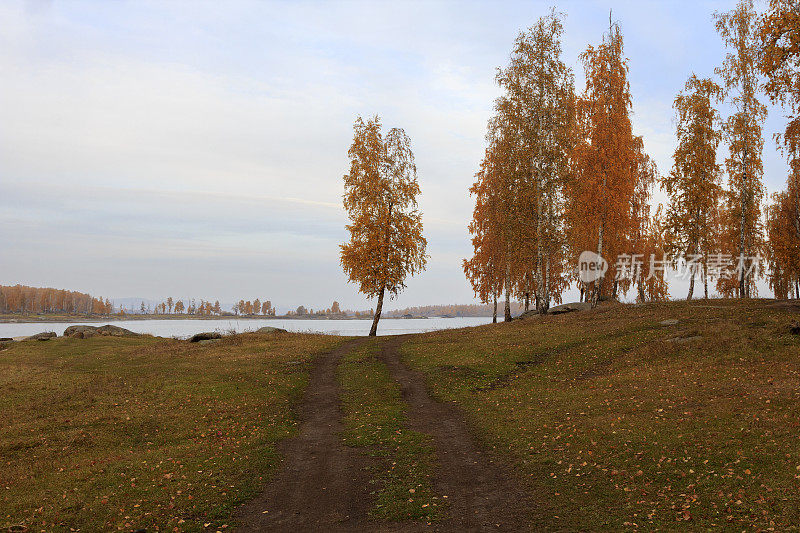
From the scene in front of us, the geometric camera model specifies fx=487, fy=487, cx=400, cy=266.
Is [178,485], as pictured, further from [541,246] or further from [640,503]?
[541,246]

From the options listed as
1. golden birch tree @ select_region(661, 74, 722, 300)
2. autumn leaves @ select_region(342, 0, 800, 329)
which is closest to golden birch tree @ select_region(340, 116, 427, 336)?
autumn leaves @ select_region(342, 0, 800, 329)

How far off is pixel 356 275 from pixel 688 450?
35.7m

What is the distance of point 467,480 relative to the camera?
13.8 metres

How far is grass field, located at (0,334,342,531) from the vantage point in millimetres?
12820

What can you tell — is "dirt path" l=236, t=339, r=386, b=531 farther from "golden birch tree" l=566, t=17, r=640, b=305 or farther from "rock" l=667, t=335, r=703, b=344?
"golden birch tree" l=566, t=17, r=640, b=305

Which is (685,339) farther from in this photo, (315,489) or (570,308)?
(315,489)

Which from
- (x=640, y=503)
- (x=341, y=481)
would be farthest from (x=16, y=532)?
(x=640, y=503)

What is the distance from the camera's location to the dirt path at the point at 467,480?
37.1 ft

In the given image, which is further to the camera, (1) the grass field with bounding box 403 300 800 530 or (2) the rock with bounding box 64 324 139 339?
(2) the rock with bounding box 64 324 139 339

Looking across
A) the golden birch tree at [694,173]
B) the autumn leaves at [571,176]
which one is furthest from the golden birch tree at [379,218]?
the golden birch tree at [694,173]

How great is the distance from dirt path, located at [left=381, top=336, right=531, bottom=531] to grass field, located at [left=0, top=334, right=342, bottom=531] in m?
5.42

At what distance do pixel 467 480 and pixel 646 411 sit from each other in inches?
347

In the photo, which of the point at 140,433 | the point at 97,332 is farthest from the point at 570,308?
the point at 97,332

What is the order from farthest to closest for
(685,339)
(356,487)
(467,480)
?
(685,339), (467,480), (356,487)
